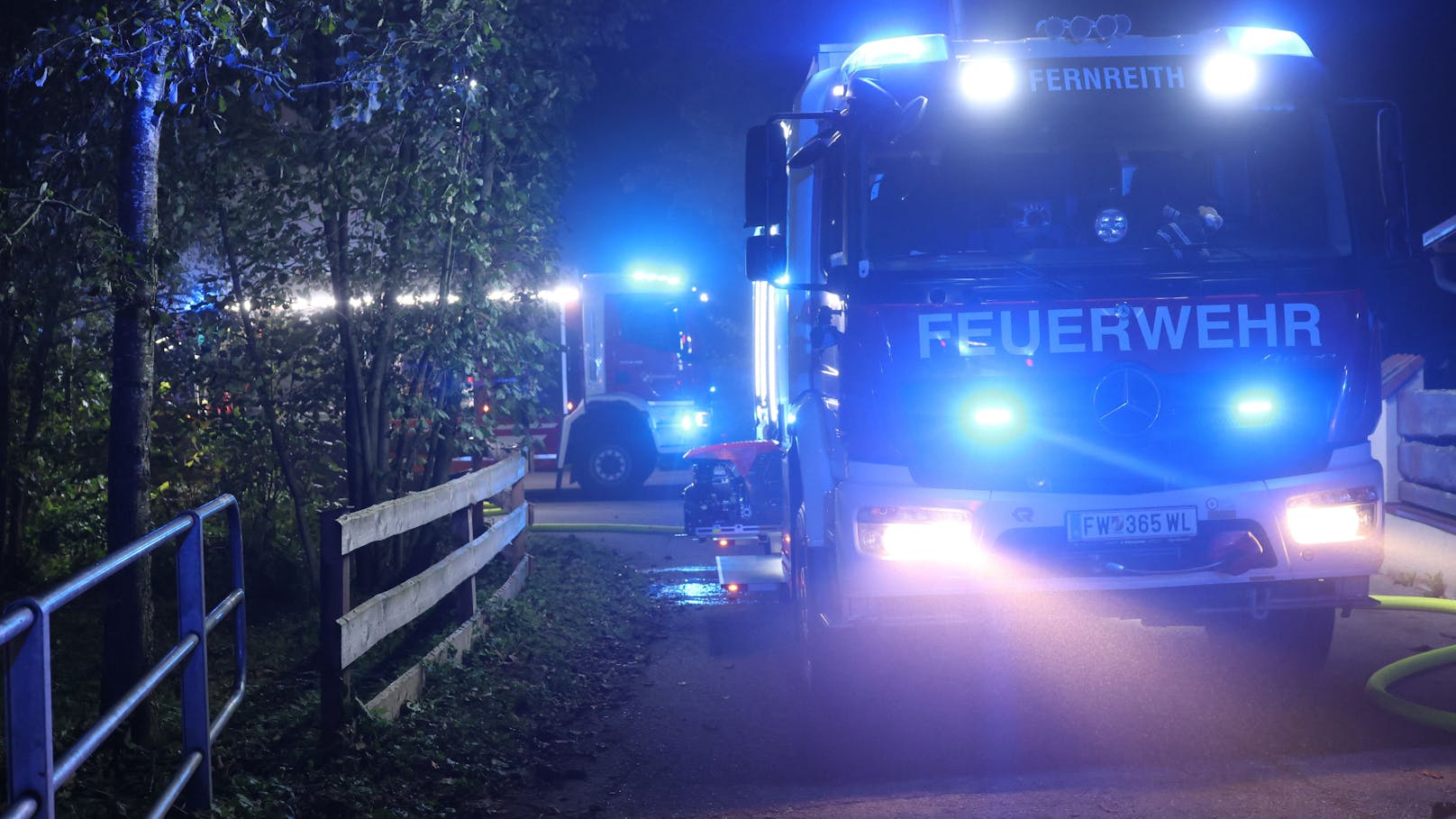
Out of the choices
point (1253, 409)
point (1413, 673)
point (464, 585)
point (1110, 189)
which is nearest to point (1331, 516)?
point (1253, 409)

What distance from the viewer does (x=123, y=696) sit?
12.9ft

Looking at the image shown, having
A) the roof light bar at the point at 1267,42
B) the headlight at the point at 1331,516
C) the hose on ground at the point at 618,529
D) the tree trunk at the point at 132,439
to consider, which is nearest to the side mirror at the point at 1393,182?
the roof light bar at the point at 1267,42

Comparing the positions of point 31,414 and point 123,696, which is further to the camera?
point 31,414

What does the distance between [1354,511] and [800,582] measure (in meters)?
2.78

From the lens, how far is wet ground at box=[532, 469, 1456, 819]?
504 cm

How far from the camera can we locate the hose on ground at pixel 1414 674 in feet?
18.7

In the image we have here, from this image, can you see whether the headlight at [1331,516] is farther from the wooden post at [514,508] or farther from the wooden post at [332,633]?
the wooden post at [514,508]

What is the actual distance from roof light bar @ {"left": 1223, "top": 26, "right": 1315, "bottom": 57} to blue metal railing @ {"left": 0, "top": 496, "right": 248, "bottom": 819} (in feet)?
16.9

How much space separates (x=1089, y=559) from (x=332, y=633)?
322 cm

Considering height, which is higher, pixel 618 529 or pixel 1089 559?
pixel 1089 559

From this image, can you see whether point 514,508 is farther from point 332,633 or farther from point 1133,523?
point 1133,523

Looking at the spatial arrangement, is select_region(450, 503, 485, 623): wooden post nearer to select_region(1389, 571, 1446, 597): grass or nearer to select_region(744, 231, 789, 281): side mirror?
select_region(744, 231, 789, 281): side mirror

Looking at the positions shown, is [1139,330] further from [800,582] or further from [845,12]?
[845,12]

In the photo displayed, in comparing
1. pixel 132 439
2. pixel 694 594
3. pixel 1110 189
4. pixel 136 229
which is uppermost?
pixel 1110 189
